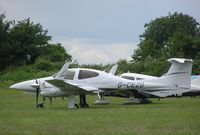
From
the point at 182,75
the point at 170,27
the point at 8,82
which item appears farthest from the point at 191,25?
the point at 182,75

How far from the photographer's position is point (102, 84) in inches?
1032

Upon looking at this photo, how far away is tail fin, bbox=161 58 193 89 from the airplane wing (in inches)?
157

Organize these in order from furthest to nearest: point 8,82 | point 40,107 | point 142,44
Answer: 1. point 142,44
2. point 8,82
3. point 40,107

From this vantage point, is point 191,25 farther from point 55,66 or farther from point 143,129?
point 143,129

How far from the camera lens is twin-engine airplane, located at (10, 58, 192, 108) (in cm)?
2545

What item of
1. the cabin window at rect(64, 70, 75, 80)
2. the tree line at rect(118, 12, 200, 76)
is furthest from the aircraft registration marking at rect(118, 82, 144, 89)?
the tree line at rect(118, 12, 200, 76)

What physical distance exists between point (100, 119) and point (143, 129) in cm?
367

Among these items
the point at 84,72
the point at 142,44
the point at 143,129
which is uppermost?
the point at 142,44

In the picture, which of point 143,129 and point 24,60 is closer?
point 143,129

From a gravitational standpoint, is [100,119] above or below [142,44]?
below

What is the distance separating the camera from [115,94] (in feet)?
89.7

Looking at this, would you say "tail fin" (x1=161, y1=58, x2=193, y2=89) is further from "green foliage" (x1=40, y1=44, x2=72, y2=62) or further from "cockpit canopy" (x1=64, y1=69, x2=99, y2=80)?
"green foliage" (x1=40, y1=44, x2=72, y2=62)

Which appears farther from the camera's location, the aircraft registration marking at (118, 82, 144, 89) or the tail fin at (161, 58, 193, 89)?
the tail fin at (161, 58, 193, 89)

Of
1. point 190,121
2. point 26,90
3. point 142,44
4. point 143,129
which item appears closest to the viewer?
point 143,129
